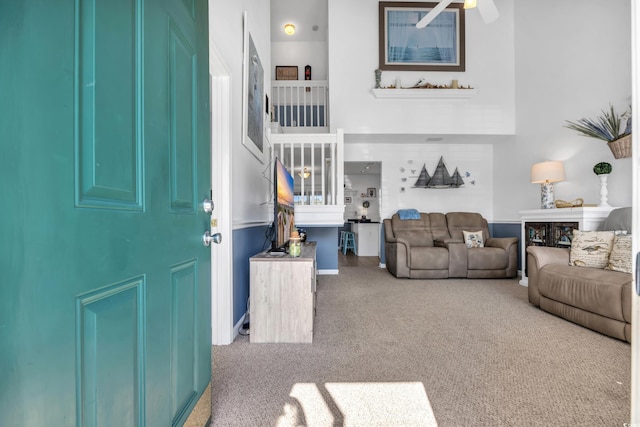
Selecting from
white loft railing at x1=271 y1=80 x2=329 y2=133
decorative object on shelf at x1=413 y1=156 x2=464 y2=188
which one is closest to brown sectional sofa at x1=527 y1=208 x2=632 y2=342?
decorative object on shelf at x1=413 y1=156 x2=464 y2=188

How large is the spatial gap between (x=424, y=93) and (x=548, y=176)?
2226 mm

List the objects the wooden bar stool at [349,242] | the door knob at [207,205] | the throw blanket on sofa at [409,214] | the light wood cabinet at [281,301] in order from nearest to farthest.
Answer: the door knob at [207,205] < the light wood cabinet at [281,301] < the throw blanket on sofa at [409,214] < the wooden bar stool at [349,242]

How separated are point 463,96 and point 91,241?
226 inches

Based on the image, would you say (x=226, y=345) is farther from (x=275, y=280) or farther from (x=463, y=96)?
(x=463, y=96)

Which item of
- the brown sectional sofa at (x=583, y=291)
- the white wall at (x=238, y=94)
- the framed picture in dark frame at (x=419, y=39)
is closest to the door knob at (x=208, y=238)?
the white wall at (x=238, y=94)

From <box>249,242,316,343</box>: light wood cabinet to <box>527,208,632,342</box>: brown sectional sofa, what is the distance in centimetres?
219

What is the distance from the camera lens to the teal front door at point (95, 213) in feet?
1.68

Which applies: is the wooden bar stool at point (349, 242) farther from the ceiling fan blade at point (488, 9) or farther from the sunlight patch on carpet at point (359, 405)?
the sunlight patch on carpet at point (359, 405)

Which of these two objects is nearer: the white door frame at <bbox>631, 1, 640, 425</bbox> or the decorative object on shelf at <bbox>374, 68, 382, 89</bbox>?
the white door frame at <bbox>631, 1, 640, 425</bbox>

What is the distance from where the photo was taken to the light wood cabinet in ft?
7.61

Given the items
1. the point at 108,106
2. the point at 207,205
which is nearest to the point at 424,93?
the point at 207,205

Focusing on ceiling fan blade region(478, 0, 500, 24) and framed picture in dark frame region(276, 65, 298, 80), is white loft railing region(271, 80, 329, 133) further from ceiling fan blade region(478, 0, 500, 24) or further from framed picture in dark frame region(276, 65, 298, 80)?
ceiling fan blade region(478, 0, 500, 24)

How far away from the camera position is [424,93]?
5.27 metres

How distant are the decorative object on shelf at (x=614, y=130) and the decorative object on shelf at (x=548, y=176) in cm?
56
